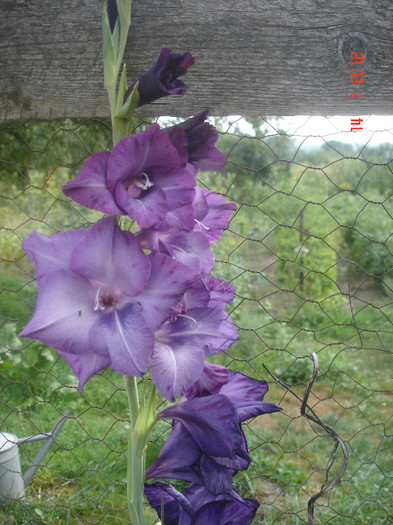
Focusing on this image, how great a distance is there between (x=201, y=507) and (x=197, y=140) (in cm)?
59

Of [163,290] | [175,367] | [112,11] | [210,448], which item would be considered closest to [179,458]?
[210,448]

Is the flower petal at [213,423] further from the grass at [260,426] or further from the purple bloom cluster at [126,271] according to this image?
the grass at [260,426]

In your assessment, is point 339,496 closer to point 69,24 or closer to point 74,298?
point 74,298

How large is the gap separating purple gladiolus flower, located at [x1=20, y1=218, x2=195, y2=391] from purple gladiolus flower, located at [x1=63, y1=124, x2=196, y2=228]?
0.03 m

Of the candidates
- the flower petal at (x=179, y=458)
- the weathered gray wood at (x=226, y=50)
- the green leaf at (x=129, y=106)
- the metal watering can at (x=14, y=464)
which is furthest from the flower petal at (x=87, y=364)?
the metal watering can at (x=14, y=464)

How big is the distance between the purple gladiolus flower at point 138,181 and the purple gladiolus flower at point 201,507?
484mm

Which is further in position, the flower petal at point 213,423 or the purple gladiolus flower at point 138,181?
the flower petal at point 213,423

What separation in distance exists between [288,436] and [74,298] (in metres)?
1.88

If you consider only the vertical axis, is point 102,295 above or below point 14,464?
above

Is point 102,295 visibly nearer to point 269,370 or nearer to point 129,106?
point 129,106

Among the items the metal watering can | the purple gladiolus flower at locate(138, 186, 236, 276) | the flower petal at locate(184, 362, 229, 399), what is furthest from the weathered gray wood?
the metal watering can

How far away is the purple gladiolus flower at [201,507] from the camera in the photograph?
0.83 meters

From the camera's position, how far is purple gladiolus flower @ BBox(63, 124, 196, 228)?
0.61 m

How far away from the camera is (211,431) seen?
2.39 feet
